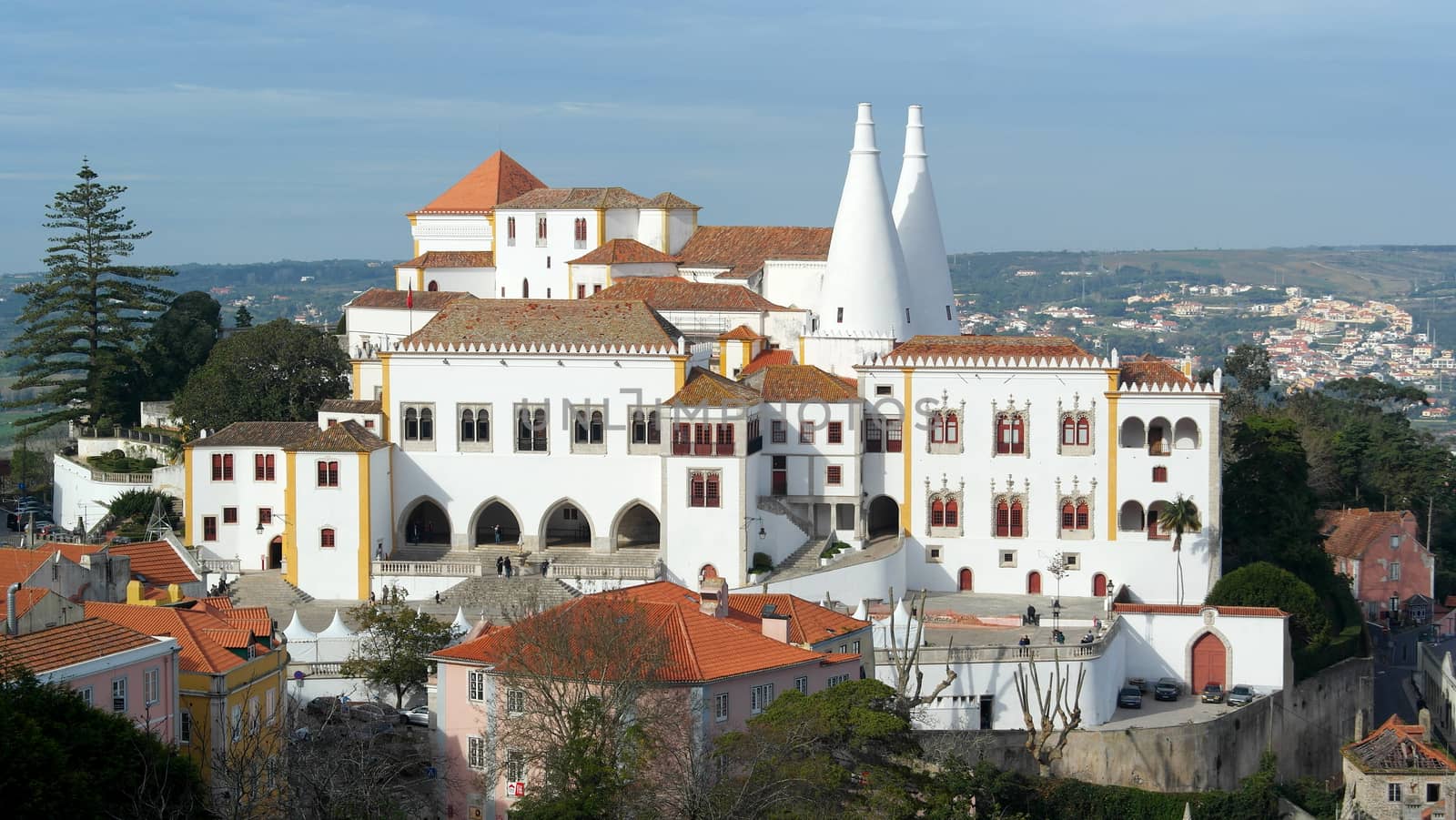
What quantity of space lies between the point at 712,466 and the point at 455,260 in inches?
928

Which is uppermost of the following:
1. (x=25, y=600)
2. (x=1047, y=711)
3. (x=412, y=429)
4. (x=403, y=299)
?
(x=403, y=299)

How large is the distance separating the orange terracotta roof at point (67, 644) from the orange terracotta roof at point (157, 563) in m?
12.5

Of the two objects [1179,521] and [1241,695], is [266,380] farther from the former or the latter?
[1241,695]

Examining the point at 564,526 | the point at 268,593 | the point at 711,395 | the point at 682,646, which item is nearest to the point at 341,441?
the point at 268,593

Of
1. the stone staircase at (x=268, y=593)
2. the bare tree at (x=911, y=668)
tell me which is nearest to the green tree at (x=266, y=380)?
the stone staircase at (x=268, y=593)

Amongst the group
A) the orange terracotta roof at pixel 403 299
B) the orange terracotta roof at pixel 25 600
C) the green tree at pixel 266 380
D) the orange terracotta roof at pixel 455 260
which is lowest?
the orange terracotta roof at pixel 25 600

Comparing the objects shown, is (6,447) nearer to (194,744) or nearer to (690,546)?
(690,546)

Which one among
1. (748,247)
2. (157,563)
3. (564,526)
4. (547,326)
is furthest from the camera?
(748,247)

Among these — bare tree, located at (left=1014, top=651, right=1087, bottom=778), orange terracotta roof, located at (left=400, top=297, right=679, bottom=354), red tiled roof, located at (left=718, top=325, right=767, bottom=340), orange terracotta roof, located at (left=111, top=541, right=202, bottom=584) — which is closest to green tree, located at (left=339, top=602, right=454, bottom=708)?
orange terracotta roof, located at (left=111, top=541, right=202, bottom=584)

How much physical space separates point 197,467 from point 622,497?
10856mm

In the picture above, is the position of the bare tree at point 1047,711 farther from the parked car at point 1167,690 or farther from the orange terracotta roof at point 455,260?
the orange terracotta roof at point 455,260

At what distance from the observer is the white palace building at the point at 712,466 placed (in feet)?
176

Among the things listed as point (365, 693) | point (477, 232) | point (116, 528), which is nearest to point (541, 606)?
point (365, 693)

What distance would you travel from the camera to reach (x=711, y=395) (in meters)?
53.7
